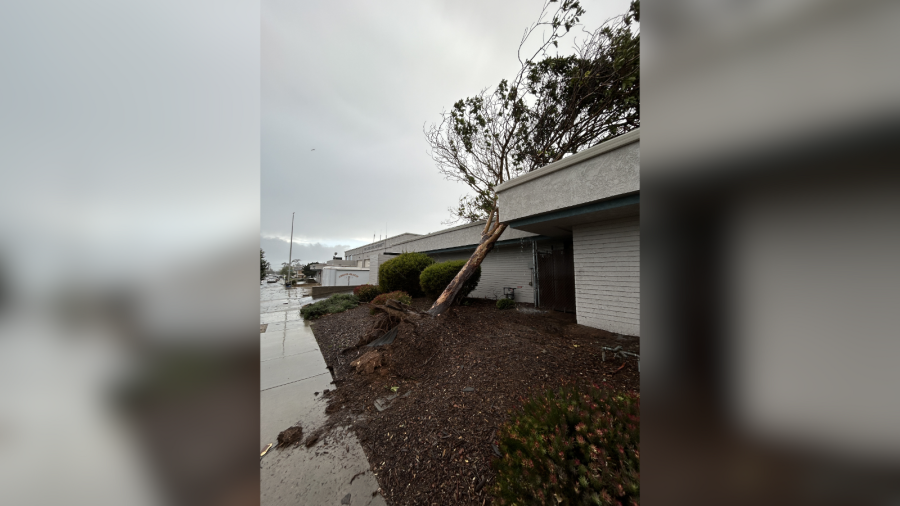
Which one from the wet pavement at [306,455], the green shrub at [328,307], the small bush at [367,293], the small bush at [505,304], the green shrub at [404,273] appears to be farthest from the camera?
the small bush at [367,293]

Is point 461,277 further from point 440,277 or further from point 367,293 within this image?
point 367,293

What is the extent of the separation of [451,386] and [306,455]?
1625 millimetres

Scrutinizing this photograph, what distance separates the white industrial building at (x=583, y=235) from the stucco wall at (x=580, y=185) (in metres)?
0.01

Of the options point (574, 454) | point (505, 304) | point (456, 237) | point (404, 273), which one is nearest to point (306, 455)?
point (574, 454)

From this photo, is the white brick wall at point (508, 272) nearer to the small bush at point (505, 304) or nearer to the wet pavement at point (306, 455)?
the small bush at point (505, 304)

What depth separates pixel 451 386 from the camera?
136 inches

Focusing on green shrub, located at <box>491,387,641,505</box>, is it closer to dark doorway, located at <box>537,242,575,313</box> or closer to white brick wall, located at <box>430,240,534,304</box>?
dark doorway, located at <box>537,242,575,313</box>

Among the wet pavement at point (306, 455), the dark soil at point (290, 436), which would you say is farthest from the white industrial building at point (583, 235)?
the dark soil at point (290, 436)

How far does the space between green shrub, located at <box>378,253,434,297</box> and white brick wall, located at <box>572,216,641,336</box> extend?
5.46m

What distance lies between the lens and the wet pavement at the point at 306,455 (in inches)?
85.1
